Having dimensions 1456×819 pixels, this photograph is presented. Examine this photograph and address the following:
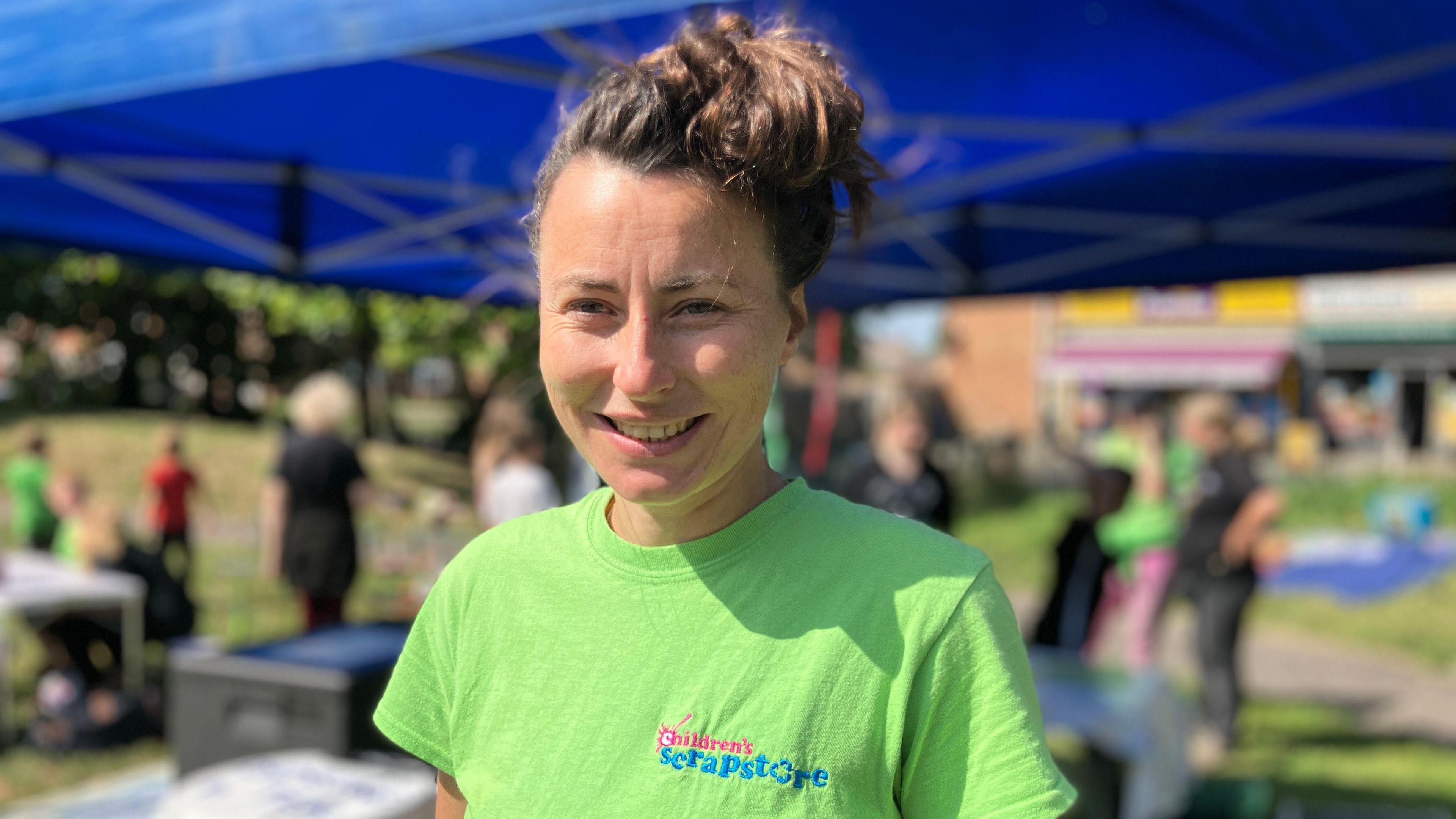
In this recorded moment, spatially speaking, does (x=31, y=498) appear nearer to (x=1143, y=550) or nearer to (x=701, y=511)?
(x=1143, y=550)

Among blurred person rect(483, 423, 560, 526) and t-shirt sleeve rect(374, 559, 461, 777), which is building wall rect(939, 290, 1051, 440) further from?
t-shirt sleeve rect(374, 559, 461, 777)

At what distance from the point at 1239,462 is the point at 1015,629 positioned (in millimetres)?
5229

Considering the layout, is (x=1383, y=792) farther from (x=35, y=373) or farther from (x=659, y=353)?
(x=35, y=373)

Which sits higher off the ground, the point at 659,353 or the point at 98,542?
the point at 659,353

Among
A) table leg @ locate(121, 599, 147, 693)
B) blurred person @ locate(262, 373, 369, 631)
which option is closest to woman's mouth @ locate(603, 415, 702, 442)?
blurred person @ locate(262, 373, 369, 631)

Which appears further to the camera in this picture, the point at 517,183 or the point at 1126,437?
the point at 1126,437

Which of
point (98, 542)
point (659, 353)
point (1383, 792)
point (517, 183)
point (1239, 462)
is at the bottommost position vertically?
point (1383, 792)

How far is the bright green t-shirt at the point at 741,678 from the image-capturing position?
87 cm

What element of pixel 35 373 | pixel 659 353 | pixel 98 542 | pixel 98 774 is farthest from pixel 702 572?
pixel 35 373

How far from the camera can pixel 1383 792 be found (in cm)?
485

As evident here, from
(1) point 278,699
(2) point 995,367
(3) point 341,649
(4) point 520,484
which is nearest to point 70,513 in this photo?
(4) point 520,484

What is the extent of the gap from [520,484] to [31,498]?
4086 mm

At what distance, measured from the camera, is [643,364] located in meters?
0.90

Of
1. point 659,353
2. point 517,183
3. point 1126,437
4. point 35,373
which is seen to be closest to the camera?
point 659,353
